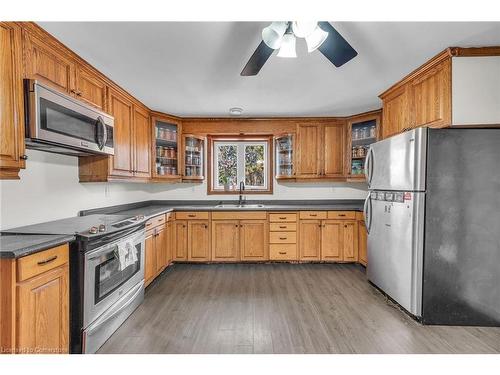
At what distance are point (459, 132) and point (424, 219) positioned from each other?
795 millimetres

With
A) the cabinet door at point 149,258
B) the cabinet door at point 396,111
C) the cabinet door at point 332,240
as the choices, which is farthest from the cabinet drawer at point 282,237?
the cabinet door at point 396,111

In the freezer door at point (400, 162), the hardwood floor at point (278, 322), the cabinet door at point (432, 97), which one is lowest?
the hardwood floor at point (278, 322)

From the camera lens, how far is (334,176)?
13.5ft

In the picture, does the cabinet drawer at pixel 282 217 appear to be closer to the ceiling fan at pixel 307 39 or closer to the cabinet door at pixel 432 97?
the cabinet door at pixel 432 97

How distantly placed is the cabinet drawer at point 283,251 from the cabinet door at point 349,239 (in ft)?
2.44

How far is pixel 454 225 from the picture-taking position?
85.5 inches

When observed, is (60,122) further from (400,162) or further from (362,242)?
(362,242)

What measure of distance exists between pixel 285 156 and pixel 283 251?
61.0 inches

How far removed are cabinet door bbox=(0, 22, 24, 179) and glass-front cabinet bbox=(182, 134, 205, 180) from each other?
8.46ft

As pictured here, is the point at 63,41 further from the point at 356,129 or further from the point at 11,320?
the point at 356,129

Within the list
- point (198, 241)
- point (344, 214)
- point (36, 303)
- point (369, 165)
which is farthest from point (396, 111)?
point (36, 303)

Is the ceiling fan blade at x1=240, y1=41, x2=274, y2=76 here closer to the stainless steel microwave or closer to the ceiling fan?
the ceiling fan

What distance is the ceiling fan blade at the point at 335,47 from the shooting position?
4.98 feet

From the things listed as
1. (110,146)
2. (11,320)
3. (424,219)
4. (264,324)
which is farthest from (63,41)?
(424,219)
